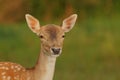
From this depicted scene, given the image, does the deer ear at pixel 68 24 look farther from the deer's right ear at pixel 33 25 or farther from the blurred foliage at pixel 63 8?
the blurred foliage at pixel 63 8

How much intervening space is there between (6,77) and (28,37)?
12.8 m

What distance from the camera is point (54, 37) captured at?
12070mm

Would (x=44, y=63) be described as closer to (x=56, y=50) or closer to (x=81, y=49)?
(x=56, y=50)

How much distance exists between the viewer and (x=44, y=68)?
12.1 m

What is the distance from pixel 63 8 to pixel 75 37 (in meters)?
5.01

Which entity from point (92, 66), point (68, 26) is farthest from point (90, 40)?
point (68, 26)

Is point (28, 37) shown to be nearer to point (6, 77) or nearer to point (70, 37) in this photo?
point (70, 37)

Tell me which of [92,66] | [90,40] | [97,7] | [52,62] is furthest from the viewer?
[97,7]

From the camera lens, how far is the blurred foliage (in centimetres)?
2851

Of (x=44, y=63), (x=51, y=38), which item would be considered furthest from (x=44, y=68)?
(x=51, y=38)

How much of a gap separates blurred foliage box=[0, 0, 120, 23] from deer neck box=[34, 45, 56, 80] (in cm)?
1589

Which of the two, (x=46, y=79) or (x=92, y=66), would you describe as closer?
(x=46, y=79)

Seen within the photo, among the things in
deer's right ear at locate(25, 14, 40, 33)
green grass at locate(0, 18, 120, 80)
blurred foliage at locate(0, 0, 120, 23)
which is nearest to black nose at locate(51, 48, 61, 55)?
deer's right ear at locate(25, 14, 40, 33)

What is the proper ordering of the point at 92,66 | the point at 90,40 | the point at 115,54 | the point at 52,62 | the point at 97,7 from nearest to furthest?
the point at 52,62, the point at 92,66, the point at 115,54, the point at 90,40, the point at 97,7
